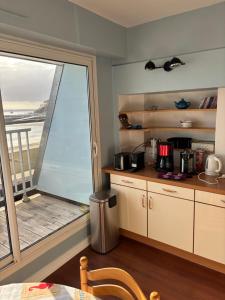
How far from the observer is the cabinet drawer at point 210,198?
6.70 feet

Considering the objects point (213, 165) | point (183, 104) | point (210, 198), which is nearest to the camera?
point (210, 198)

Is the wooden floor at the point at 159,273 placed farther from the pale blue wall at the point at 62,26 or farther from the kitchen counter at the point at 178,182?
the pale blue wall at the point at 62,26

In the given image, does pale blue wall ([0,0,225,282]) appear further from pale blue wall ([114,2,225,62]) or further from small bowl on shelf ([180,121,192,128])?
small bowl on shelf ([180,121,192,128])

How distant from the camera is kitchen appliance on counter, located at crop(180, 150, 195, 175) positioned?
2.45 m

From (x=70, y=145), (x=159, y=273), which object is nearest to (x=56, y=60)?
(x=70, y=145)

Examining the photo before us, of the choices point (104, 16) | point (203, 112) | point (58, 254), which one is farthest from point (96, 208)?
point (104, 16)

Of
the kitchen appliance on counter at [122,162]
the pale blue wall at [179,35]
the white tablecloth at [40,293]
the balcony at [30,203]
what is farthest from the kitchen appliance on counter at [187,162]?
the white tablecloth at [40,293]

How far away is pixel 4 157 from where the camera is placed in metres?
1.84

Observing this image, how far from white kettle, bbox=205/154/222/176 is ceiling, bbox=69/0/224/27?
58.0 inches

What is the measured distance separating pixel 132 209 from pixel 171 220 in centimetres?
48

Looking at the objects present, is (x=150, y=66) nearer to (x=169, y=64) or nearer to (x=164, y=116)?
(x=169, y=64)

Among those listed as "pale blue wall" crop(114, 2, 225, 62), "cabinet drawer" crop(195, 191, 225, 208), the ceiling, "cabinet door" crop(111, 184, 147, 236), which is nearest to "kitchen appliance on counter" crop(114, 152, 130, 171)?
"cabinet door" crop(111, 184, 147, 236)

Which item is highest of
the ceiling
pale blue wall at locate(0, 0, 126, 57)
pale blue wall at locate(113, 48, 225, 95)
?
the ceiling

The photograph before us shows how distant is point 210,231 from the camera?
2158 mm
